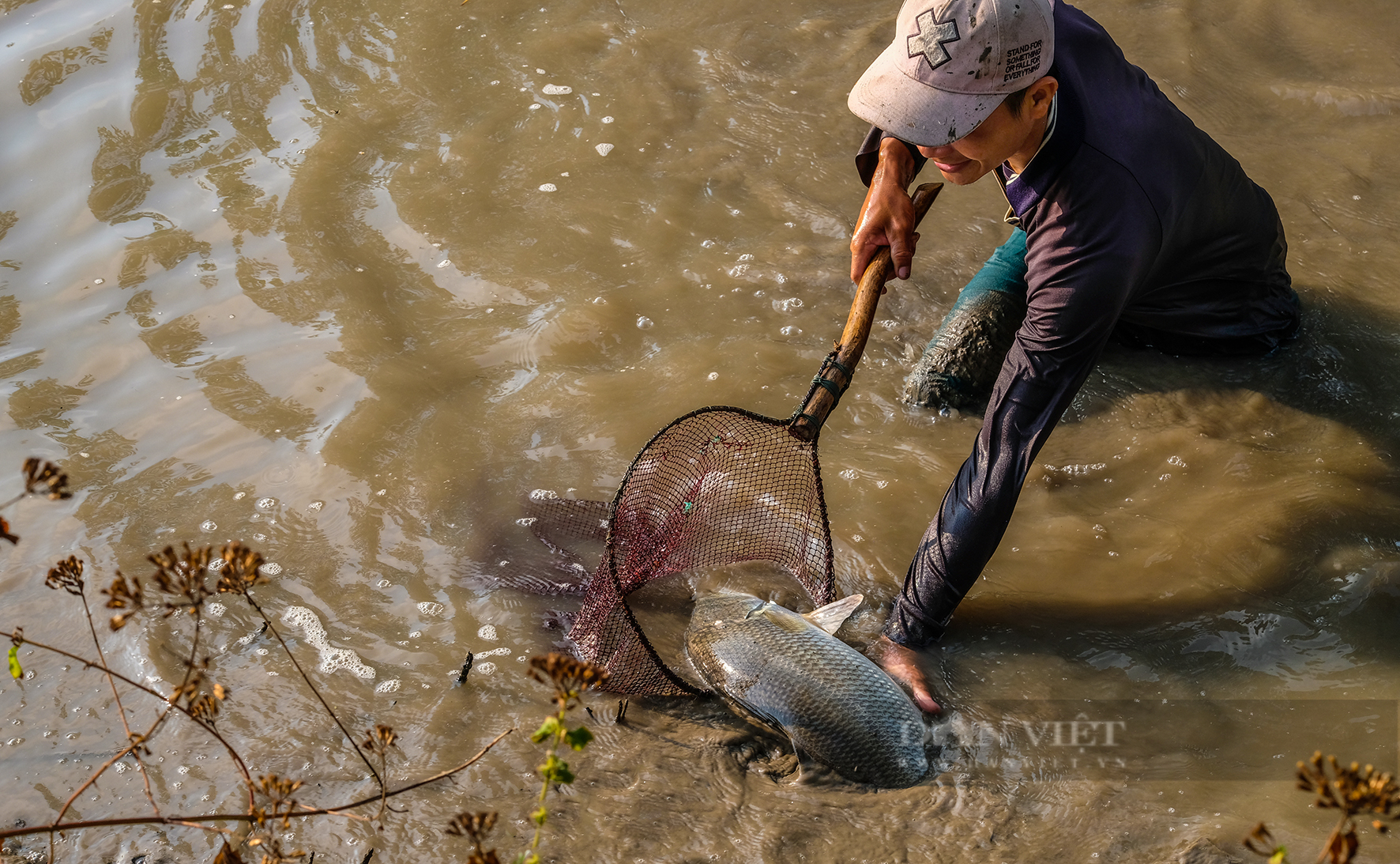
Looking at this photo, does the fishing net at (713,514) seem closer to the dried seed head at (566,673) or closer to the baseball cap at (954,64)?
the baseball cap at (954,64)

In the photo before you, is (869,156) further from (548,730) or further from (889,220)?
(548,730)

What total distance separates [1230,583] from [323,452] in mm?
3392

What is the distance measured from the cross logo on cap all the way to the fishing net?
767 millimetres

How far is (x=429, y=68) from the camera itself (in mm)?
5949

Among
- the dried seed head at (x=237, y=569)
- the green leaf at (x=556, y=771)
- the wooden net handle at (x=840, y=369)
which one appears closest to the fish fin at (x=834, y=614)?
the wooden net handle at (x=840, y=369)

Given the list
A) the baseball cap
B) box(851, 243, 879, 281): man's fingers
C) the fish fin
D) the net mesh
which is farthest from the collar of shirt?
the fish fin

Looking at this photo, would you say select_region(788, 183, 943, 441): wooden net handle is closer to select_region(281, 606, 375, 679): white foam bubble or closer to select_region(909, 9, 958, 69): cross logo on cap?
select_region(909, 9, 958, 69): cross logo on cap

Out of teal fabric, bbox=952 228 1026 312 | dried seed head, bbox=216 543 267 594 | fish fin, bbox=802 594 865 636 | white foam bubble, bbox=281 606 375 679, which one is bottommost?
fish fin, bbox=802 594 865 636

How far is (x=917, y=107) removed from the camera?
2.67 m

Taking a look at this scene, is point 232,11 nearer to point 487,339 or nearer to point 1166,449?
point 487,339

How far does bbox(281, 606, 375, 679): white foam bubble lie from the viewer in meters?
3.35

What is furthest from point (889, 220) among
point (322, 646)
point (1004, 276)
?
point (322, 646)

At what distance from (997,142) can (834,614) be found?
4.91 feet

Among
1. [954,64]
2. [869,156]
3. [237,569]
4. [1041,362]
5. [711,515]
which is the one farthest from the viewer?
[711,515]
